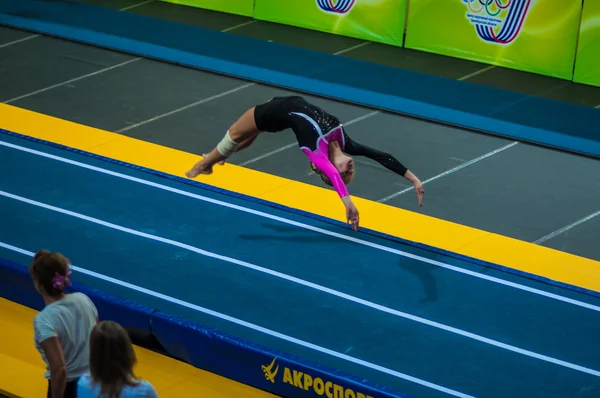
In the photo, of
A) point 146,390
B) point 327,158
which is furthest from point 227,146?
point 146,390

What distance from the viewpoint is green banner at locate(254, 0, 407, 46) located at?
13719mm

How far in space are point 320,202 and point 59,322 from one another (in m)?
4.85

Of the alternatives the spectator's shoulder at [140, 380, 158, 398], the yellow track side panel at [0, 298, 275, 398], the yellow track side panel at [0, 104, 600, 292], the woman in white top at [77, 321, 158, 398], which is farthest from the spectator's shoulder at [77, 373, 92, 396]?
the yellow track side panel at [0, 104, 600, 292]

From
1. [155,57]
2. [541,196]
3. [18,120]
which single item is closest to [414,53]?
[155,57]

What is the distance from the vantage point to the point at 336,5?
1405 cm

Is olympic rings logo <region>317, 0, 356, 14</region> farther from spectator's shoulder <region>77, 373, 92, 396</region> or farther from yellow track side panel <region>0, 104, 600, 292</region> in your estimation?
spectator's shoulder <region>77, 373, 92, 396</region>

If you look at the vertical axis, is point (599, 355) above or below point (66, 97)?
below

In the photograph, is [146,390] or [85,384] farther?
[85,384]

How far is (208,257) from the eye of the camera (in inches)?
339

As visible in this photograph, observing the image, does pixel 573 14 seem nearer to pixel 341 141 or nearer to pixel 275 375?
pixel 341 141

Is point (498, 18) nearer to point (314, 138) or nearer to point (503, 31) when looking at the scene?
point (503, 31)

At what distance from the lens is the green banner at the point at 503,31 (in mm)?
12508

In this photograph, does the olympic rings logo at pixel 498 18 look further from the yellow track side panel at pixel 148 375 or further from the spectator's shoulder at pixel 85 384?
the spectator's shoulder at pixel 85 384

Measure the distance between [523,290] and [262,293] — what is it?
200cm
